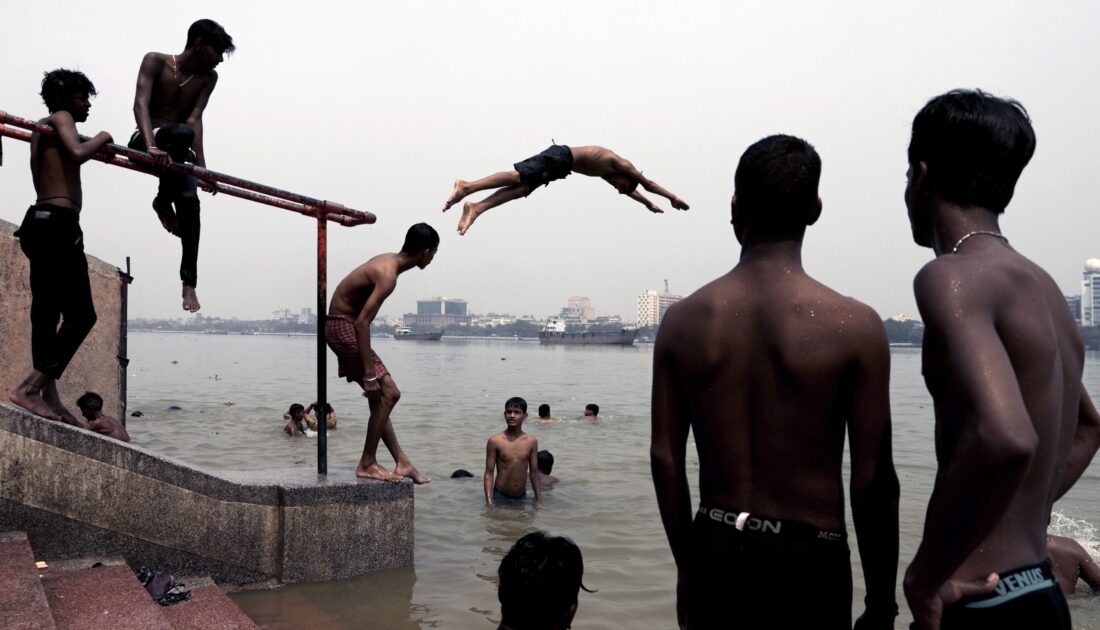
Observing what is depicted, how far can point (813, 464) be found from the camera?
2.22 m

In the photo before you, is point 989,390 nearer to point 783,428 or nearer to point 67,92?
point 783,428

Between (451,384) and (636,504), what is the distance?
26378mm

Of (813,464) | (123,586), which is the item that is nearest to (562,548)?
(813,464)

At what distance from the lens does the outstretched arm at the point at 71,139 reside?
484cm

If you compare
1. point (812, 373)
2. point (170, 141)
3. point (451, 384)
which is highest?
point (170, 141)

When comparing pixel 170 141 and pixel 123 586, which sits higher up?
pixel 170 141

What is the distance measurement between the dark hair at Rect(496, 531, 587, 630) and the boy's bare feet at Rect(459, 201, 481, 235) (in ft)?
6.02

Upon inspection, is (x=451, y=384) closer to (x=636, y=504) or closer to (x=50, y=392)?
(x=636, y=504)

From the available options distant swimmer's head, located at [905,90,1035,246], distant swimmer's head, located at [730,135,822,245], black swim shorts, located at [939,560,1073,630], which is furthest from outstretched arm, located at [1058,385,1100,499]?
distant swimmer's head, located at [730,135,822,245]

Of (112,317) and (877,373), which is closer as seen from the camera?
(877,373)

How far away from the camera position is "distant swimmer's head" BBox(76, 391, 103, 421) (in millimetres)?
9234

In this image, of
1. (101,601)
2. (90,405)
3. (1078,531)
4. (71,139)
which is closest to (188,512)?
(101,601)

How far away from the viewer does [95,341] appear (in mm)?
10180

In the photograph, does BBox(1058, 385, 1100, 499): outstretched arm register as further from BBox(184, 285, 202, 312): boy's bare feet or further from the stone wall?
the stone wall
